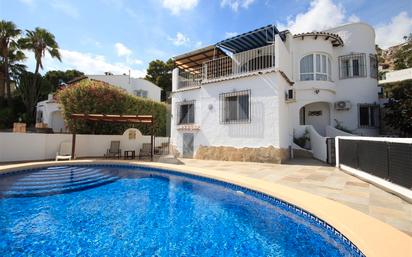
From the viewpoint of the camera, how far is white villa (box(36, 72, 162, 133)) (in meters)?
25.0

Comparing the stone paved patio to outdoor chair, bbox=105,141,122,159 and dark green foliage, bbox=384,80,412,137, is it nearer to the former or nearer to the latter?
dark green foliage, bbox=384,80,412,137

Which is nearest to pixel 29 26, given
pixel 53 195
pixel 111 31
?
pixel 111 31

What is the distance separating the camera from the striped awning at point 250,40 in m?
13.0

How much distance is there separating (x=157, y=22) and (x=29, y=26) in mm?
21397

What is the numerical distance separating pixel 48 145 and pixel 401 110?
23.7 metres

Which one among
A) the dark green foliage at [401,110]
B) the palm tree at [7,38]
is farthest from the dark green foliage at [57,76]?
the dark green foliage at [401,110]

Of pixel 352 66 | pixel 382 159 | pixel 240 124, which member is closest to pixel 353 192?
pixel 382 159

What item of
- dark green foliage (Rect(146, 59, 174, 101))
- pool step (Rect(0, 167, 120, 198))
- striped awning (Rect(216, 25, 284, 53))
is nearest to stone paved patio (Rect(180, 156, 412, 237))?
pool step (Rect(0, 167, 120, 198))

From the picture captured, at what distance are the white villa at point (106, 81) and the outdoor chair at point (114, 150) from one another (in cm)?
1312

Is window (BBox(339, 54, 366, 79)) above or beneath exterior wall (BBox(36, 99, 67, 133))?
above

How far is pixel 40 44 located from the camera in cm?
2462

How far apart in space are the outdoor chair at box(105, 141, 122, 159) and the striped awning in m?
10.3

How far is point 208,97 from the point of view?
14.5 meters

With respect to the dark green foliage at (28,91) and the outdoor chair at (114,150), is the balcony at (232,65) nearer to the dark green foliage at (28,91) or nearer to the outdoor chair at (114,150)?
the outdoor chair at (114,150)
